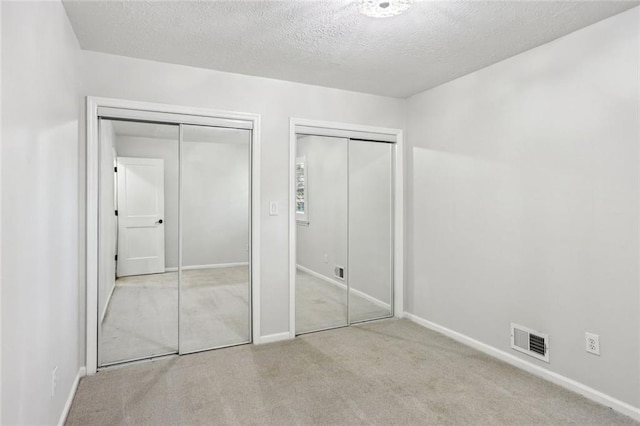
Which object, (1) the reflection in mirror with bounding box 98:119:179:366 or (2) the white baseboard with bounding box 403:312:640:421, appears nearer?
(2) the white baseboard with bounding box 403:312:640:421

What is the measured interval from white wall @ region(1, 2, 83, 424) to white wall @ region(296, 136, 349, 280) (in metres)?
2.07

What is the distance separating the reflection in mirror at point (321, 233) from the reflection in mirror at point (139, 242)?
1.20 meters

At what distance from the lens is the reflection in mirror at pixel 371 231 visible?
4023mm

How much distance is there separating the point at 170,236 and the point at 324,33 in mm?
2054

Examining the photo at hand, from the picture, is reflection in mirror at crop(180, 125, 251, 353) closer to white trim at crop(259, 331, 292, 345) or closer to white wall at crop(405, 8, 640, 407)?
white trim at crop(259, 331, 292, 345)

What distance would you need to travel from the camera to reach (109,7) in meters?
2.23

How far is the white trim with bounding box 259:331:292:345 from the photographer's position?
11.3ft

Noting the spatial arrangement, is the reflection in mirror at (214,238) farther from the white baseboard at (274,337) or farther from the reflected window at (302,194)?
the reflected window at (302,194)

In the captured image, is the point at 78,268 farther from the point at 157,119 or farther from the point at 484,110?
the point at 484,110

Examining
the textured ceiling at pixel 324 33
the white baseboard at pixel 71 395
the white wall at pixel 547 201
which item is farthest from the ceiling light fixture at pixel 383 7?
the white baseboard at pixel 71 395

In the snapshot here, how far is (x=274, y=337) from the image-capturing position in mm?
3484

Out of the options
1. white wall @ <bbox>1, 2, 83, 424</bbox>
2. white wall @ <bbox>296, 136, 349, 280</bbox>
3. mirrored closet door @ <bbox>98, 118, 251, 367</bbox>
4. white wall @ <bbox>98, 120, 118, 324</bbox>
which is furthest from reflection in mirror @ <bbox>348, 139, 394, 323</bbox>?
white wall @ <bbox>1, 2, 83, 424</bbox>

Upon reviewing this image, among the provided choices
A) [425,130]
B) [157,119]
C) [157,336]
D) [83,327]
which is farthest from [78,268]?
[425,130]

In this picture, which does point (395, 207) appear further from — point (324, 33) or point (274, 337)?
point (324, 33)
